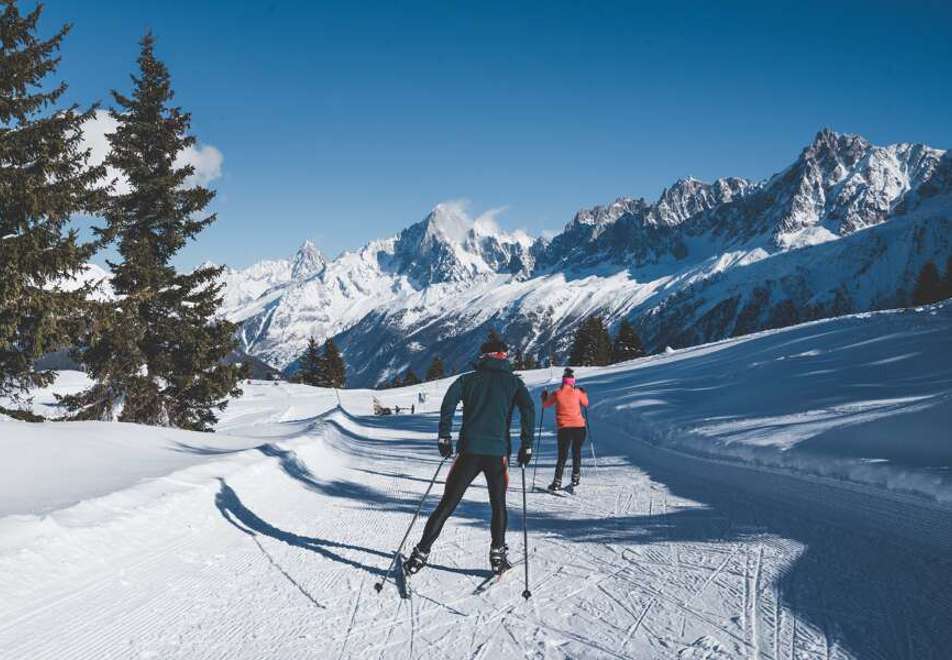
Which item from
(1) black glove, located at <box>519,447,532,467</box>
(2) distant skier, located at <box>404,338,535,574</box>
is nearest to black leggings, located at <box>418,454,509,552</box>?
(2) distant skier, located at <box>404,338,535,574</box>

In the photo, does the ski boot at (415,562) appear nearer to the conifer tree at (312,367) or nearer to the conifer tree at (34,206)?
the conifer tree at (34,206)

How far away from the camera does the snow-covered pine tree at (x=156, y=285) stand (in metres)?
16.3

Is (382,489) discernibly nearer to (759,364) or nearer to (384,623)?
(384,623)

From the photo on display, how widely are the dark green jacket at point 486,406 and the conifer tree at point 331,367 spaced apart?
66.8 m

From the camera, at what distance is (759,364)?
2359 cm

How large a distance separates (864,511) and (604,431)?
12434mm

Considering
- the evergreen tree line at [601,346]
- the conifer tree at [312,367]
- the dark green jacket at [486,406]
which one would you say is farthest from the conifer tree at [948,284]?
the conifer tree at [312,367]

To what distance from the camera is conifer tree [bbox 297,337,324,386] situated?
70938mm

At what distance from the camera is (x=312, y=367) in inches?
2813

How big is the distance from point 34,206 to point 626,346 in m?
62.7

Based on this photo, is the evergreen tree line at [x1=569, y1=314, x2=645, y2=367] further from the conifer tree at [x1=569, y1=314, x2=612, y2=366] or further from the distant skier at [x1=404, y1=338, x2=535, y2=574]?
the distant skier at [x1=404, y1=338, x2=535, y2=574]

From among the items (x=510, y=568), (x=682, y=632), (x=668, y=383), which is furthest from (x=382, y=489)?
(x=668, y=383)

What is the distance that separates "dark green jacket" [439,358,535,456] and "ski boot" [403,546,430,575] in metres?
1.10

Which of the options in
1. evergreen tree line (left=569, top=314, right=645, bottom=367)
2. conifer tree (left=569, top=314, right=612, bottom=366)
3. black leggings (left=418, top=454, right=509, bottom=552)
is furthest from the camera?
conifer tree (left=569, top=314, right=612, bottom=366)
